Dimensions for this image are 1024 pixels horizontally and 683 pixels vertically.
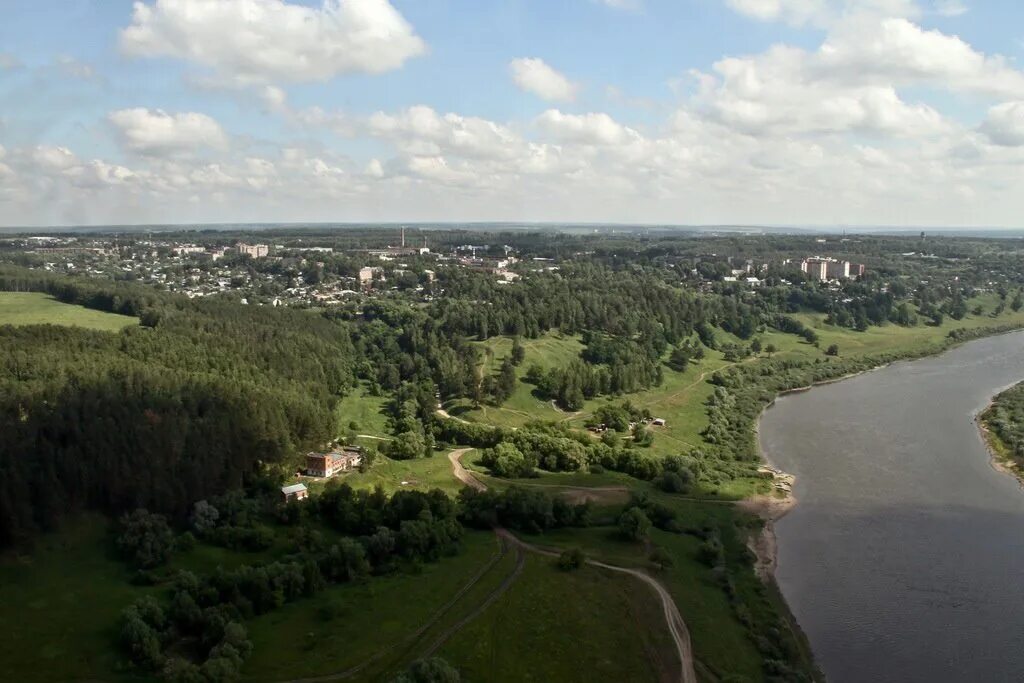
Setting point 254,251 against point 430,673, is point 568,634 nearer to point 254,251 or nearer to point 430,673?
point 430,673

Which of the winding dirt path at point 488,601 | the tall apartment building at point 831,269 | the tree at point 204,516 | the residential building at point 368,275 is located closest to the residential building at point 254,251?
the residential building at point 368,275

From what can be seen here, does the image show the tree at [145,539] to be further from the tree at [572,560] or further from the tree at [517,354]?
the tree at [517,354]

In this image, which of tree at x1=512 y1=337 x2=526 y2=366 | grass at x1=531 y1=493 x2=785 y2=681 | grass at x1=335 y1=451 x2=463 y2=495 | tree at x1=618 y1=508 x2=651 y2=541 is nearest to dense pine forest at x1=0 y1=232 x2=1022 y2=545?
grass at x1=335 y1=451 x2=463 y2=495

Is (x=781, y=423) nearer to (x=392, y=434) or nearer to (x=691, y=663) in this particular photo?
(x=392, y=434)

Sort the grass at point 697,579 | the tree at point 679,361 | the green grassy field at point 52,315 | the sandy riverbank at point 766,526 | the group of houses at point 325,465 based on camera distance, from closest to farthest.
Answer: the grass at point 697,579 < the sandy riverbank at point 766,526 < the group of houses at point 325,465 < the green grassy field at point 52,315 < the tree at point 679,361

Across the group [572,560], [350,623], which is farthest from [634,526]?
[350,623]

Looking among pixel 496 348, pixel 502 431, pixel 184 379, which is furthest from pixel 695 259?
pixel 184 379
